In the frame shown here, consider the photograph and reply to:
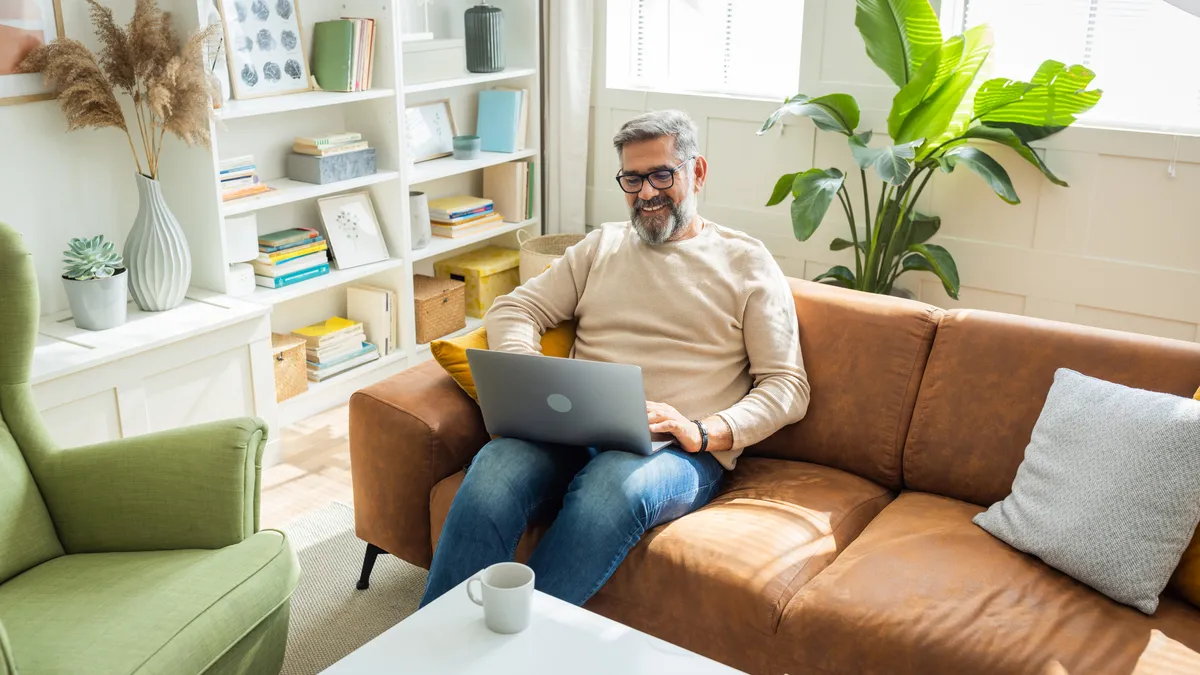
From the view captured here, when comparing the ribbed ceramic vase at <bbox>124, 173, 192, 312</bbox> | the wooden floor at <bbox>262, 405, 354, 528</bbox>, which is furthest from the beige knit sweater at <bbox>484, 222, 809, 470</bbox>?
the ribbed ceramic vase at <bbox>124, 173, 192, 312</bbox>

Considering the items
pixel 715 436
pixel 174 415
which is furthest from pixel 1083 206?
pixel 174 415

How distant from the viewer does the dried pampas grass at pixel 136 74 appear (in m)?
2.66

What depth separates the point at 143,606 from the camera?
1.72 meters

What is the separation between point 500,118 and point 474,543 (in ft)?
8.22

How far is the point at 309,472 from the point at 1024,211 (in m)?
2.38

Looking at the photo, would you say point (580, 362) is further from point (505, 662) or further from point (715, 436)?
point (505, 662)

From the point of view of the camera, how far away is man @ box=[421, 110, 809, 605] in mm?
1992

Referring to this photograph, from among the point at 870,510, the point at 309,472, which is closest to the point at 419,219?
the point at 309,472

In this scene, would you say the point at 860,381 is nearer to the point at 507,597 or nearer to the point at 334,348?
the point at 507,597

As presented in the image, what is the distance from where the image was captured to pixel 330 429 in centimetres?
347

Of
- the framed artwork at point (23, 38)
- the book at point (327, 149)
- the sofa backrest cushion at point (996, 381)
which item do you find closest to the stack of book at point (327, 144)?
the book at point (327, 149)

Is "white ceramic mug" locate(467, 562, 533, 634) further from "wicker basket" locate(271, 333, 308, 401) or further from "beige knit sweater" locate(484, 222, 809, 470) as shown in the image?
"wicker basket" locate(271, 333, 308, 401)

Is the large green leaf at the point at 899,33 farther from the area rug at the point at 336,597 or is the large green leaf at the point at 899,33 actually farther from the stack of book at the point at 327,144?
the area rug at the point at 336,597

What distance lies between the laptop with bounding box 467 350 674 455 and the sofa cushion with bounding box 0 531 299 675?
0.49 m
